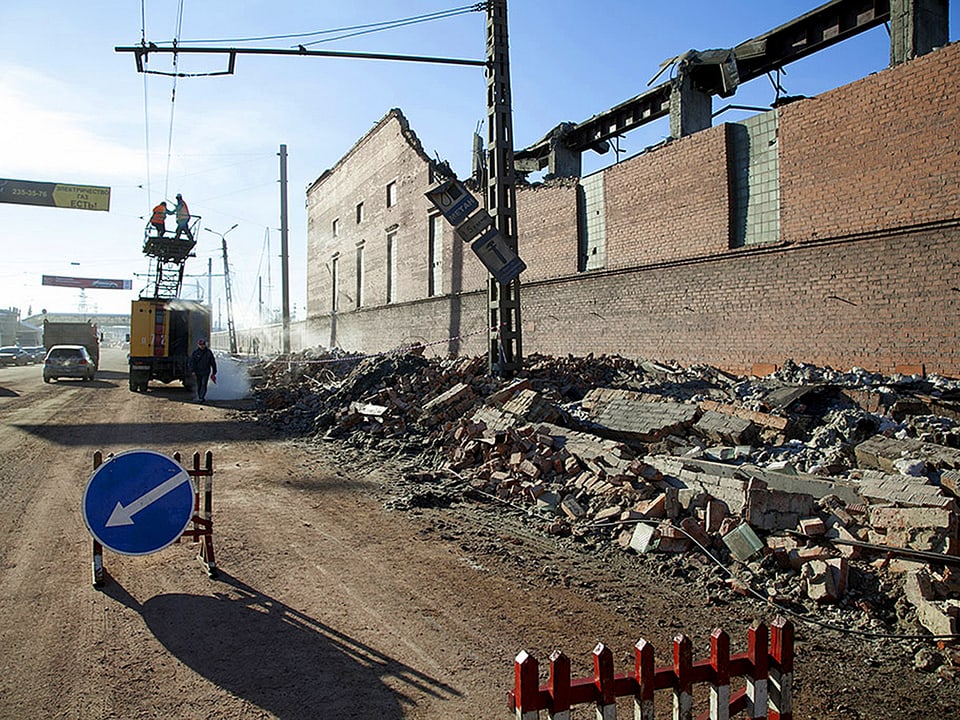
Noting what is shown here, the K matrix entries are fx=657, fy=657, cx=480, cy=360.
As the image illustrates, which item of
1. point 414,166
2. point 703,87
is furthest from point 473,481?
point 414,166

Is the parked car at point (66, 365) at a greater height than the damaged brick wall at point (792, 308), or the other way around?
the damaged brick wall at point (792, 308)

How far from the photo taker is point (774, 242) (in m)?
11.8

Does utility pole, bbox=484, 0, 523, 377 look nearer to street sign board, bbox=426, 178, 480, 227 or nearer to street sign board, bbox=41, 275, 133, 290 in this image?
street sign board, bbox=426, 178, 480, 227

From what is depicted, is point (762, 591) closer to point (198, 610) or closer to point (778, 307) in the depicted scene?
point (198, 610)

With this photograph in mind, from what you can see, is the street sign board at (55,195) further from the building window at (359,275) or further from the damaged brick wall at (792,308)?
the damaged brick wall at (792,308)

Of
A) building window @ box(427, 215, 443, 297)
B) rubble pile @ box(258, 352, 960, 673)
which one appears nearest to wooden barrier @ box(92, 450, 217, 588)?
rubble pile @ box(258, 352, 960, 673)

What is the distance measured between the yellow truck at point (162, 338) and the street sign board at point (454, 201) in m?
13.6

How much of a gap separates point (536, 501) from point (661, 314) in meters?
7.38

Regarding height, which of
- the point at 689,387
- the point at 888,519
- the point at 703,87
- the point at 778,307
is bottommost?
the point at 888,519

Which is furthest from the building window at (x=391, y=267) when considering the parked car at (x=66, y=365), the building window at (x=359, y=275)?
the parked car at (x=66, y=365)

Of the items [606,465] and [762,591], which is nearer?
[762,591]

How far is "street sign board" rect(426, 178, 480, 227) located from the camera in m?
12.7

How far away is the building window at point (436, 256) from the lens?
941 inches

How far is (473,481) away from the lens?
29.1 ft
